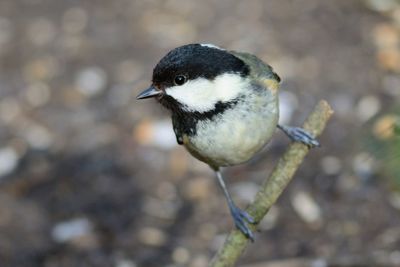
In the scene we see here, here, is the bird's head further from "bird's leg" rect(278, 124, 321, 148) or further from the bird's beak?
"bird's leg" rect(278, 124, 321, 148)

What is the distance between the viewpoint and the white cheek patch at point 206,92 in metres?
2.17

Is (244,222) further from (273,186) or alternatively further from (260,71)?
(260,71)

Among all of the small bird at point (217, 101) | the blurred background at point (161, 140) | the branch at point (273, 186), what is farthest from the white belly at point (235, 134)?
the blurred background at point (161, 140)

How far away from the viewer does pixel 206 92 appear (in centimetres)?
217

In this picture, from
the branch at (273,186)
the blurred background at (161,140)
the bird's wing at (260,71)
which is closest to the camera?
the branch at (273,186)

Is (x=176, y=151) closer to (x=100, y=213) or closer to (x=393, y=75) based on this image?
(x=100, y=213)

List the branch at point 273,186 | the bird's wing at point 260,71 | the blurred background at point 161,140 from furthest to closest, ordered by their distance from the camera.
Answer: the blurred background at point 161,140 < the bird's wing at point 260,71 < the branch at point 273,186

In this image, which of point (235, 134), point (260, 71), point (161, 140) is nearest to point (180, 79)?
point (235, 134)

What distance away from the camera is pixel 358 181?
3.61 meters

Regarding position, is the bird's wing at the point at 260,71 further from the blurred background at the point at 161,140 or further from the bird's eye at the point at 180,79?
the blurred background at the point at 161,140

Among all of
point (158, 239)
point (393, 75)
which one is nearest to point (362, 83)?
point (393, 75)

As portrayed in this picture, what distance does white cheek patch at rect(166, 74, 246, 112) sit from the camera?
7.12 ft

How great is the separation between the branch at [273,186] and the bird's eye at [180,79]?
0.40 meters

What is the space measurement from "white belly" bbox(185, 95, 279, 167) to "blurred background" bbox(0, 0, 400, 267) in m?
0.67
